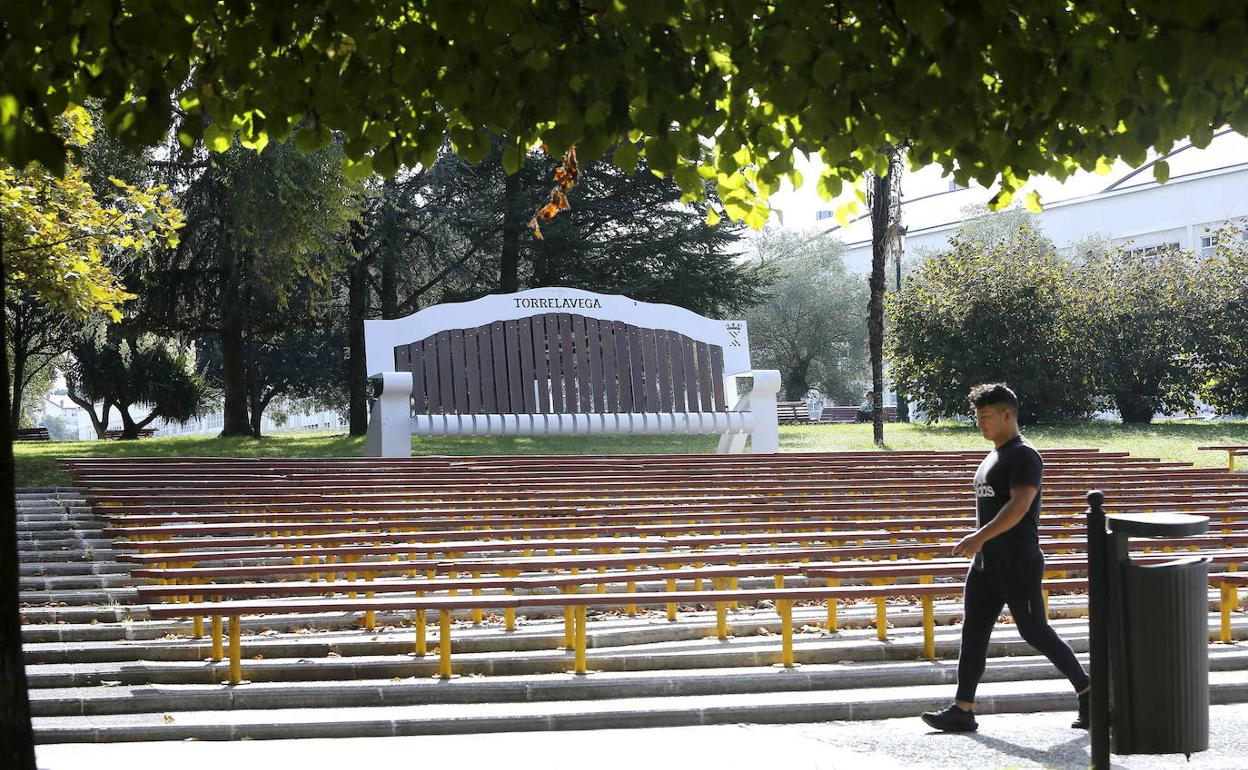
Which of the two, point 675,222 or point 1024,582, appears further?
point 675,222

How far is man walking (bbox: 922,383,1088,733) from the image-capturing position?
6062mm

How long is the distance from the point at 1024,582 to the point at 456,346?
13040mm

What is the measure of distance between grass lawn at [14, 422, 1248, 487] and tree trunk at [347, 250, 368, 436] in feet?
7.30

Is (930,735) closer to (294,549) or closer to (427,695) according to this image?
(427,695)

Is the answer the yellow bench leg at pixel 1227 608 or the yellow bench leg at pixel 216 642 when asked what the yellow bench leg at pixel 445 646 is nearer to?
the yellow bench leg at pixel 216 642

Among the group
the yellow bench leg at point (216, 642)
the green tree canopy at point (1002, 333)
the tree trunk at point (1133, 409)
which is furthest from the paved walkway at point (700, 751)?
the tree trunk at point (1133, 409)

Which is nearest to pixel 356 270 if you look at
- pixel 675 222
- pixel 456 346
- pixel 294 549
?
pixel 675 222

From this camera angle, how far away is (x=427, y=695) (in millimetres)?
6969

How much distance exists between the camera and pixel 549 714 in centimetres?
650

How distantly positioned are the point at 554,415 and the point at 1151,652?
14.0 m

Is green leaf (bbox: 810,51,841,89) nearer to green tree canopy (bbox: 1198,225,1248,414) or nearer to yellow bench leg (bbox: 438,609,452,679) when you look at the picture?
yellow bench leg (bbox: 438,609,452,679)

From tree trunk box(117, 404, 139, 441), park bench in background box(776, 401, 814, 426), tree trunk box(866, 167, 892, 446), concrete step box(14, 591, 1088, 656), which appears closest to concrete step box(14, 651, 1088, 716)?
concrete step box(14, 591, 1088, 656)

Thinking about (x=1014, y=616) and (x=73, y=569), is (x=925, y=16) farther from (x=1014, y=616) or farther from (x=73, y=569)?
(x=73, y=569)

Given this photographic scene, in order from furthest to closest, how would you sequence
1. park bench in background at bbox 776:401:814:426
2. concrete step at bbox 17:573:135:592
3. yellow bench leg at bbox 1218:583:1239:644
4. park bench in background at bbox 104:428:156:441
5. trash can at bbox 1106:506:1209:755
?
park bench in background at bbox 104:428:156:441 < park bench in background at bbox 776:401:814:426 < concrete step at bbox 17:573:135:592 < yellow bench leg at bbox 1218:583:1239:644 < trash can at bbox 1106:506:1209:755
